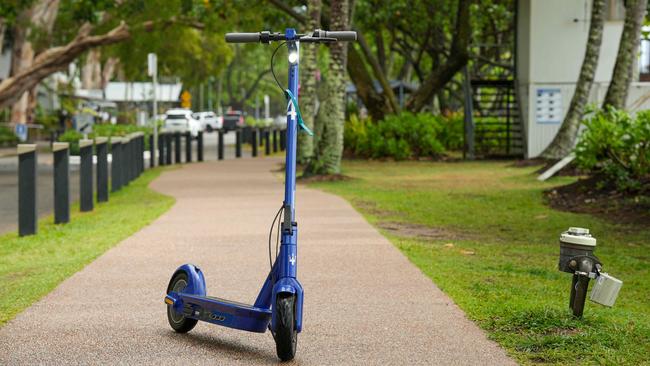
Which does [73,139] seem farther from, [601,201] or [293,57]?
[293,57]

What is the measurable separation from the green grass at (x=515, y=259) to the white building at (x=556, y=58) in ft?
25.2

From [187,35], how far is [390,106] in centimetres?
1807

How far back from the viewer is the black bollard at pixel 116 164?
2172cm

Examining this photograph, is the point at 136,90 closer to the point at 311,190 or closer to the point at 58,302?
the point at 311,190

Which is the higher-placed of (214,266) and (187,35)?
(187,35)

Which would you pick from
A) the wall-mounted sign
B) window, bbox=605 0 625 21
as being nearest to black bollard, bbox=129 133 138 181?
the wall-mounted sign

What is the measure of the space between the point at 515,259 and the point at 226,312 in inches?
203

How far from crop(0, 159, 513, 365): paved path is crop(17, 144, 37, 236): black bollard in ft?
4.12

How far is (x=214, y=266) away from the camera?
34.7 ft

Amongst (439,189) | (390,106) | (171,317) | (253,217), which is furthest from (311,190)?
(390,106)

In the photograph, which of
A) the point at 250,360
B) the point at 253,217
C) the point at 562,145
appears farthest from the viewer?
the point at 562,145

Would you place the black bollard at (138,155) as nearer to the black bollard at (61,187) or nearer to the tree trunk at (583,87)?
the tree trunk at (583,87)

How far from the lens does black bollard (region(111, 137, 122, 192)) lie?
21719 millimetres

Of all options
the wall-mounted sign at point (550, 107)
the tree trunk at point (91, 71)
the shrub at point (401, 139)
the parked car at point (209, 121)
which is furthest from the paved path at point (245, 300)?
the parked car at point (209, 121)
